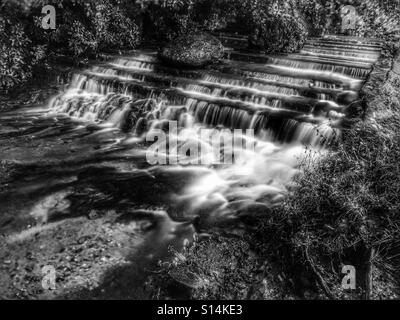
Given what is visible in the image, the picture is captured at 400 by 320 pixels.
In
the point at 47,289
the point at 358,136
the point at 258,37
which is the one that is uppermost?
the point at 258,37

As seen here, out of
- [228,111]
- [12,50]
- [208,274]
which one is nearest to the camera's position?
[208,274]

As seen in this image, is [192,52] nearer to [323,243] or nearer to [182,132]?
[182,132]

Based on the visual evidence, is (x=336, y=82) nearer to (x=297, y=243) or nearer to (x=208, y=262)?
(x=297, y=243)

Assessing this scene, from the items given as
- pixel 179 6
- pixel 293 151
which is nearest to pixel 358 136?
pixel 293 151

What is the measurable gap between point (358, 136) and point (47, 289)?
193 inches

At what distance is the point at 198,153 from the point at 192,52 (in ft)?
13.6

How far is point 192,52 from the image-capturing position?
1037 centimetres

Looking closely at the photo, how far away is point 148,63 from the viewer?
10930mm

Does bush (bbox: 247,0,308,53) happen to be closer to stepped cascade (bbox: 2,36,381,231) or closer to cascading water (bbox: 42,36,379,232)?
stepped cascade (bbox: 2,36,381,231)

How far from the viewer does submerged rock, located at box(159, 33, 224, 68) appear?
33.8 feet

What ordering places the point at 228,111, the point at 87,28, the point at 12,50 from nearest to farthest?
1. the point at 228,111
2. the point at 12,50
3. the point at 87,28

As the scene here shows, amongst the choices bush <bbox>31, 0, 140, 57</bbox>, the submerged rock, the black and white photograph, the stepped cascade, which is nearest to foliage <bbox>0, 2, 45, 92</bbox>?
the black and white photograph

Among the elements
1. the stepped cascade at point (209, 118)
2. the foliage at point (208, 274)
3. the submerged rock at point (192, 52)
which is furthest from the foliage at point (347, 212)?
the submerged rock at point (192, 52)

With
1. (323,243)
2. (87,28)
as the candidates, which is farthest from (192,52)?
(323,243)
